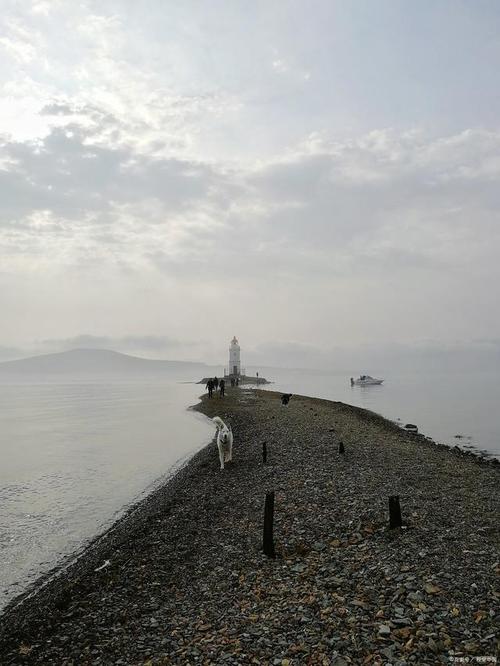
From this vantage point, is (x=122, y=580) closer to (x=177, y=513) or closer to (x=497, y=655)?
(x=177, y=513)

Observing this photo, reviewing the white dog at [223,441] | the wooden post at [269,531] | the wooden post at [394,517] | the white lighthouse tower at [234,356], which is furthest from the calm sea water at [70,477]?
the white lighthouse tower at [234,356]

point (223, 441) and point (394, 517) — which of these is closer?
point (394, 517)

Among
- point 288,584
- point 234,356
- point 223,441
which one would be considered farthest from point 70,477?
point 234,356

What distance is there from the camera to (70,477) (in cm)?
2698

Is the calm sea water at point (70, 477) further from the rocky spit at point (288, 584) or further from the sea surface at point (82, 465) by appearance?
the rocky spit at point (288, 584)

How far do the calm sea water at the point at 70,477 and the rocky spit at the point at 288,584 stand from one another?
1652mm

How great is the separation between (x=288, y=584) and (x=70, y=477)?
20.4 meters

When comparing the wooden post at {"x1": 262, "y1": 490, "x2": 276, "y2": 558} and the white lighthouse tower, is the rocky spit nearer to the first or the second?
the wooden post at {"x1": 262, "y1": 490, "x2": 276, "y2": 558}

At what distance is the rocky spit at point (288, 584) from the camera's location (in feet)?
25.9

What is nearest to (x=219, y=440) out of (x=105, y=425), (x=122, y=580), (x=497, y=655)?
(x=122, y=580)

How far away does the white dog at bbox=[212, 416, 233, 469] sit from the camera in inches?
938

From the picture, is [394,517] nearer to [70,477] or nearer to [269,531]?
[269,531]

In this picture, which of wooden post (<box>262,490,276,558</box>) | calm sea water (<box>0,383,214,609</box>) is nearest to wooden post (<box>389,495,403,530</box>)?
wooden post (<box>262,490,276,558</box>)

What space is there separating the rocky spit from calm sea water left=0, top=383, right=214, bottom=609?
5.42ft
